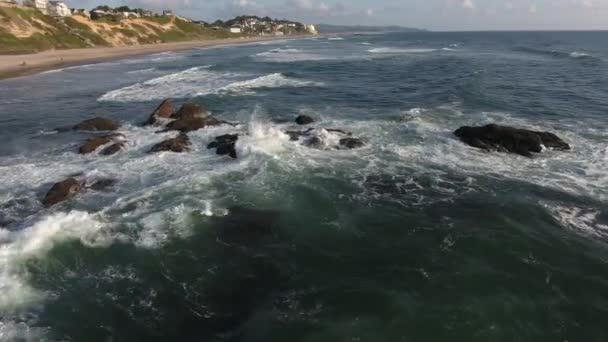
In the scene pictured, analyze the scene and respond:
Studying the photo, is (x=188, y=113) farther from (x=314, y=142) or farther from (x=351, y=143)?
(x=351, y=143)

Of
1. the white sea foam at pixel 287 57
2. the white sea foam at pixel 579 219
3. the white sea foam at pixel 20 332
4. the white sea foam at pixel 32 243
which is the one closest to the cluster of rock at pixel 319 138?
the white sea foam at pixel 579 219

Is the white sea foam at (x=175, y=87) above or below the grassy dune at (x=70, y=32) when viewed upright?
below

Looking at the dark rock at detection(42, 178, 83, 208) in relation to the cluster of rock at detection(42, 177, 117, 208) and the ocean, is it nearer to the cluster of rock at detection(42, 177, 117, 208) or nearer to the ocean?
the cluster of rock at detection(42, 177, 117, 208)

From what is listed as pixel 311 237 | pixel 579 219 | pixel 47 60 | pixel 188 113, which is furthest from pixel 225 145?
pixel 47 60

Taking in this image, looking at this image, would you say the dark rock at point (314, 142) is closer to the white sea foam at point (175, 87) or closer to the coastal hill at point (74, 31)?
the white sea foam at point (175, 87)

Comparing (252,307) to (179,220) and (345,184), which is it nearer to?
(179,220)

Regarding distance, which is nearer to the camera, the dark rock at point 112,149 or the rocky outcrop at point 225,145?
the rocky outcrop at point 225,145
